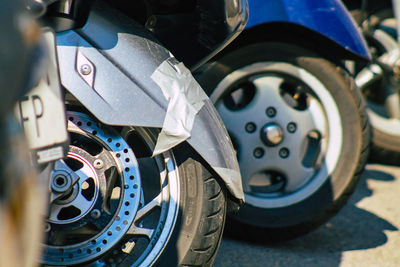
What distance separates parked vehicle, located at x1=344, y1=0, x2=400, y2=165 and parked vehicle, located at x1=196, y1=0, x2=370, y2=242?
4.43 feet

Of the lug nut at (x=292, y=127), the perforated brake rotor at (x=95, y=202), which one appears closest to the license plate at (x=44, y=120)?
the perforated brake rotor at (x=95, y=202)

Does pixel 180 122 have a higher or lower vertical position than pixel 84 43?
lower

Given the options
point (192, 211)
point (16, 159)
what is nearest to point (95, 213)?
point (192, 211)

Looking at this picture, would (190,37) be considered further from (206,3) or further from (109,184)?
(109,184)

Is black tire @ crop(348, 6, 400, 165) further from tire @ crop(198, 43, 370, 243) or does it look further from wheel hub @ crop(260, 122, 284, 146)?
wheel hub @ crop(260, 122, 284, 146)

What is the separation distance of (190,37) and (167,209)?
0.66 m

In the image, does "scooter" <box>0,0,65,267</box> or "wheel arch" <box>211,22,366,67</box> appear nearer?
"scooter" <box>0,0,65,267</box>

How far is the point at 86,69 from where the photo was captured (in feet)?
5.45

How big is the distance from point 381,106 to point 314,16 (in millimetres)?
2124

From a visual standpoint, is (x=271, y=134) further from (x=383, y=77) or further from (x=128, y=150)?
(x=383, y=77)

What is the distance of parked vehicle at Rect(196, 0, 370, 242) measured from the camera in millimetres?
2580

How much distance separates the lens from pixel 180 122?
1729 mm

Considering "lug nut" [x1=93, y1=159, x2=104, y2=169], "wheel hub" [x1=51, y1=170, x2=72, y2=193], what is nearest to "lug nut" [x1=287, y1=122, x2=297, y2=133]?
"lug nut" [x1=93, y1=159, x2=104, y2=169]

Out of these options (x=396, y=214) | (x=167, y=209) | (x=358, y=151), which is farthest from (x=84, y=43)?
(x=396, y=214)
